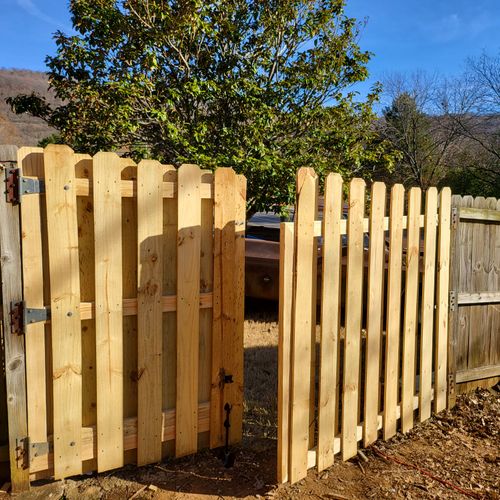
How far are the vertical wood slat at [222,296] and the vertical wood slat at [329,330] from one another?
0.59 m

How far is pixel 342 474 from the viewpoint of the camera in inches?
102

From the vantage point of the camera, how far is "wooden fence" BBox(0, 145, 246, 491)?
2176 mm

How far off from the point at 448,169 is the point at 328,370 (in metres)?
19.5

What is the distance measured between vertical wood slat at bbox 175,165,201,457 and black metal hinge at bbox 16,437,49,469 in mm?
761

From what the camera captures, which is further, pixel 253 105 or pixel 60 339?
pixel 253 105

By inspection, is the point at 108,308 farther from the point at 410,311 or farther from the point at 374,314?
the point at 410,311

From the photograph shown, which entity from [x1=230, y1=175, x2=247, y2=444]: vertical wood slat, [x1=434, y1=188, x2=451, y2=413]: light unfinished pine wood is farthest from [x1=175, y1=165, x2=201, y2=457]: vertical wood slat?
[x1=434, y1=188, x2=451, y2=413]: light unfinished pine wood

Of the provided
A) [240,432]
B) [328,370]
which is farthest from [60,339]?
[328,370]

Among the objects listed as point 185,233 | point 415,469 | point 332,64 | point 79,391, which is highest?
point 332,64

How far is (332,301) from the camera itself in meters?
2.54

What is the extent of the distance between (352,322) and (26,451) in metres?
1.96

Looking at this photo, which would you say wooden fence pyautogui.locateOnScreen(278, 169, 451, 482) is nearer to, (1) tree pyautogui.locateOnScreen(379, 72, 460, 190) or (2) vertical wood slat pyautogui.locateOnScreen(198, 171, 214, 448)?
(2) vertical wood slat pyautogui.locateOnScreen(198, 171, 214, 448)

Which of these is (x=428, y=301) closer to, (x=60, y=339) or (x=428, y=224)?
(x=428, y=224)

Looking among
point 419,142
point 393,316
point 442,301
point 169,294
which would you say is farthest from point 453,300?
point 419,142
